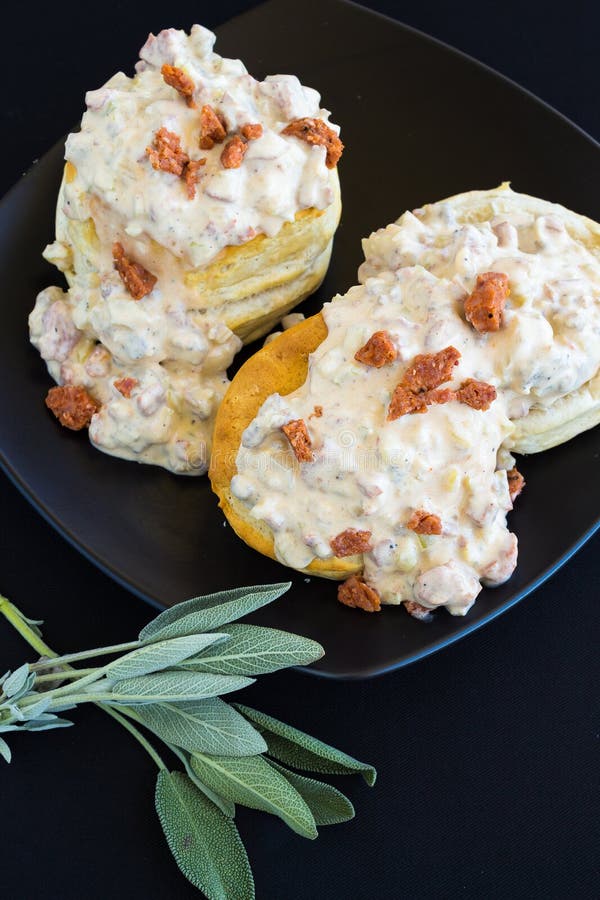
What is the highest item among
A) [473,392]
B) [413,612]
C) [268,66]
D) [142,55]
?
[142,55]

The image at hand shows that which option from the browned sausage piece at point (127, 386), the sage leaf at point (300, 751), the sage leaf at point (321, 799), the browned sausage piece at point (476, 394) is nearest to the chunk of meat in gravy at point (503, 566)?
the browned sausage piece at point (476, 394)

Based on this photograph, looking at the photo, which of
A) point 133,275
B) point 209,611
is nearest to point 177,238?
point 133,275

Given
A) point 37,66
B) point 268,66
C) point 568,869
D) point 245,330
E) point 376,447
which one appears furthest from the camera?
point 37,66

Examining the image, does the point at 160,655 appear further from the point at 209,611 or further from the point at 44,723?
the point at 44,723

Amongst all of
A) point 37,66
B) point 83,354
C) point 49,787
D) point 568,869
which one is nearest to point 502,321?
point 83,354

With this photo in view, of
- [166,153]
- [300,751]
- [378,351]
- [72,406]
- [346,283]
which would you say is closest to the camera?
[378,351]

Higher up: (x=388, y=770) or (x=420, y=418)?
(x=420, y=418)

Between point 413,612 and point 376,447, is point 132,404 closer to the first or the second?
point 376,447

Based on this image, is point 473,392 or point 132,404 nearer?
point 473,392
